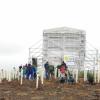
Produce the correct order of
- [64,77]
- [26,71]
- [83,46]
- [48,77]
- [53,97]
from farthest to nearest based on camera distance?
[83,46], [48,77], [26,71], [64,77], [53,97]

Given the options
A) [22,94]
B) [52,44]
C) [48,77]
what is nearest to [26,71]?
[48,77]

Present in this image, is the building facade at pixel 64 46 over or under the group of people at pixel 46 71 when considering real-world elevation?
over

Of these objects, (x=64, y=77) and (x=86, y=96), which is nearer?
(x=86, y=96)

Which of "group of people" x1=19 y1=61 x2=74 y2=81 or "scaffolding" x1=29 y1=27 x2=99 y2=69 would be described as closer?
"group of people" x1=19 y1=61 x2=74 y2=81

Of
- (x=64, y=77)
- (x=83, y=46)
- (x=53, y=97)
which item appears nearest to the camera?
(x=53, y=97)

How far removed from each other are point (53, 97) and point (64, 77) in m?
10.2

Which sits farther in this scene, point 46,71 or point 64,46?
point 64,46

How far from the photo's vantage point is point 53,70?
36.0 metres

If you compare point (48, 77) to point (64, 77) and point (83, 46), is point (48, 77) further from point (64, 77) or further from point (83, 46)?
point (83, 46)

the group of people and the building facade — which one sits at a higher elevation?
the building facade

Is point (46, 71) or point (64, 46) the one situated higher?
point (64, 46)

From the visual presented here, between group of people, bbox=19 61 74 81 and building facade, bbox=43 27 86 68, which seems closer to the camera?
group of people, bbox=19 61 74 81

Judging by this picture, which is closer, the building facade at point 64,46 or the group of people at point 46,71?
the group of people at point 46,71

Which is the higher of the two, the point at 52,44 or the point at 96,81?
the point at 52,44
